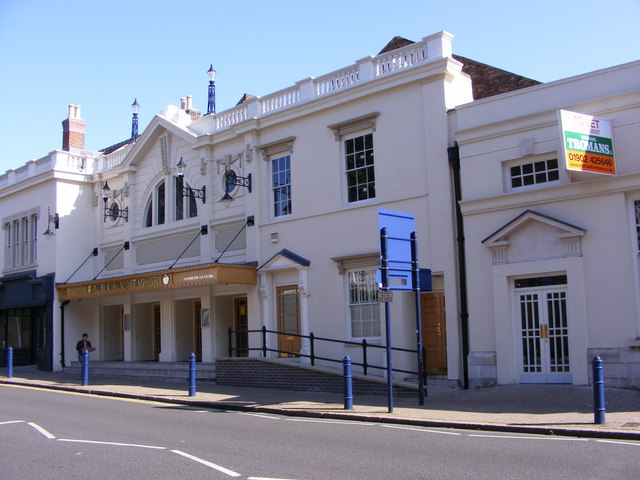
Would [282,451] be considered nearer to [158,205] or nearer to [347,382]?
[347,382]

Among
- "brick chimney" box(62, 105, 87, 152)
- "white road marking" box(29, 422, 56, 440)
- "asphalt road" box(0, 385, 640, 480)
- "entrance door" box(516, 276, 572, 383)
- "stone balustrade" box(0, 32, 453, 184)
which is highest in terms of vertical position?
"brick chimney" box(62, 105, 87, 152)

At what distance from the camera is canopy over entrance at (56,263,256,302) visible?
66.4 feet

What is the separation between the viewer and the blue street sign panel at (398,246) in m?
13.6

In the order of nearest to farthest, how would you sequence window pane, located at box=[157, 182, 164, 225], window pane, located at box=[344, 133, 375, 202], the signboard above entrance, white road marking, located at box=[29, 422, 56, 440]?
white road marking, located at box=[29, 422, 56, 440] → the signboard above entrance → window pane, located at box=[344, 133, 375, 202] → window pane, located at box=[157, 182, 164, 225]

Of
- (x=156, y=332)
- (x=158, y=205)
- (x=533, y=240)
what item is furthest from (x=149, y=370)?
(x=533, y=240)

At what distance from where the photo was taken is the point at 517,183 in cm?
1612

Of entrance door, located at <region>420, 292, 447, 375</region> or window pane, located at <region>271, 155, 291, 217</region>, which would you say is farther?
window pane, located at <region>271, 155, 291, 217</region>

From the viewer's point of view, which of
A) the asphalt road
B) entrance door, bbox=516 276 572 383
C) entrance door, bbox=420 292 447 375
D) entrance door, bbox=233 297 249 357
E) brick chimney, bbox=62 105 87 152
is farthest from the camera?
brick chimney, bbox=62 105 87 152

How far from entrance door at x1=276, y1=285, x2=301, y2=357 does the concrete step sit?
2310mm

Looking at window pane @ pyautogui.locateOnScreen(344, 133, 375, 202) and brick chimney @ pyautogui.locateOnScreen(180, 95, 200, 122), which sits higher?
brick chimney @ pyautogui.locateOnScreen(180, 95, 200, 122)

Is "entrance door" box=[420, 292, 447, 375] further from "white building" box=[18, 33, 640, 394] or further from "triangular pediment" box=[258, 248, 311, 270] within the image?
"triangular pediment" box=[258, 248, 311, 270]

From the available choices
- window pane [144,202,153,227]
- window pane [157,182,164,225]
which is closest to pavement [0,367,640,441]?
window pane [157,182,164,225]

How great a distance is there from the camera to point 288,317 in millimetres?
20875

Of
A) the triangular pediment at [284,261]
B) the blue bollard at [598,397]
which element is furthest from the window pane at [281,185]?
the blue bollard at [598,397]
